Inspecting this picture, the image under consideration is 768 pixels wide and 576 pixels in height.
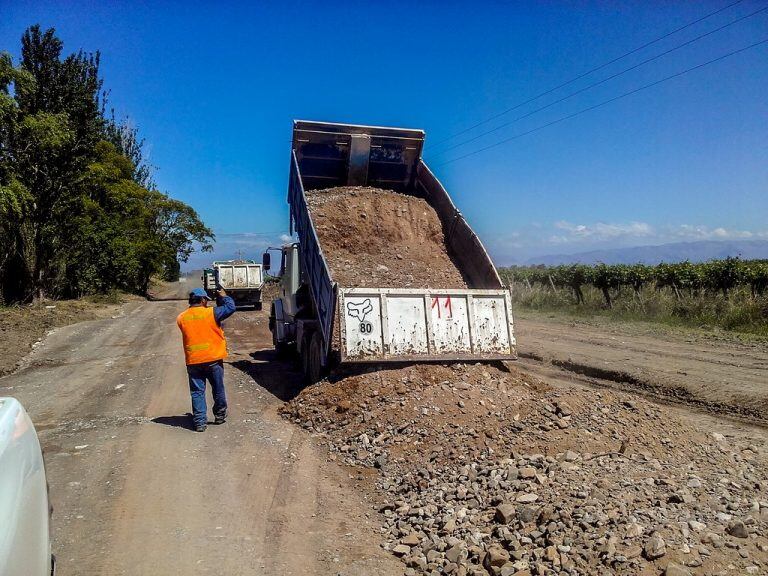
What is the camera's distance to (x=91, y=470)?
5656 millimetres

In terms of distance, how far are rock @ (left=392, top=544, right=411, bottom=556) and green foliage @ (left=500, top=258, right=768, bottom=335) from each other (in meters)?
13.0

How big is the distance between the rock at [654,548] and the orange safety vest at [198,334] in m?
5.10

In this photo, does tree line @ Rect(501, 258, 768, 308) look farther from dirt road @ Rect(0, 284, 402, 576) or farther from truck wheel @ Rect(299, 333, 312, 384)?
dirt road @ Rect(0, 284, 402, 576)

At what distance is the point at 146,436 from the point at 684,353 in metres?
10.0

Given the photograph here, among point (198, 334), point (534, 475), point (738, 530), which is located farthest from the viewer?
point (198, 334)

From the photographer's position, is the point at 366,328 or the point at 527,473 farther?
the point at 366,328

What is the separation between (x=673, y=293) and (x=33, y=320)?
2003 cm

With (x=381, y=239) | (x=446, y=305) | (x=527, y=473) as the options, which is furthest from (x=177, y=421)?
(x=527, y=473)

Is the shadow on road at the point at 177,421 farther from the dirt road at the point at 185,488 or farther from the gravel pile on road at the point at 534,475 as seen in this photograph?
the gravel pile on road at the point at 534,475

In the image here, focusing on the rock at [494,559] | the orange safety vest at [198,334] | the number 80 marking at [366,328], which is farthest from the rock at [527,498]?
the orange safety vest at [198,334]

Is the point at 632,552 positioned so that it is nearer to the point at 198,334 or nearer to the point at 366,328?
the point at 366,328

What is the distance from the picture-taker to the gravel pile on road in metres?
3.72

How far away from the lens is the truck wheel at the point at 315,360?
8.38m

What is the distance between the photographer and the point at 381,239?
9.70m
